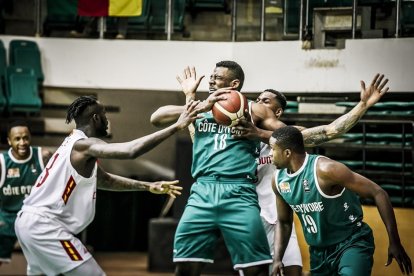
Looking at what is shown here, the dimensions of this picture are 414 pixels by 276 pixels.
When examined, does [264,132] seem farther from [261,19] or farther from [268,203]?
[261,19]

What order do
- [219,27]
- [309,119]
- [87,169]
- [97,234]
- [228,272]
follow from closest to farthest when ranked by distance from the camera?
[87,169] < [309,119] < [228,272] < [219,27] < [97,234]

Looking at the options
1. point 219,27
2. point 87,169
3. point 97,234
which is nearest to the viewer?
point 87,169

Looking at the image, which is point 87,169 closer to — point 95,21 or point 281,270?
point 281,270

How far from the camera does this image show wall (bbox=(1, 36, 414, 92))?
10402mm

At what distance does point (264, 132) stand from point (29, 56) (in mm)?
6873

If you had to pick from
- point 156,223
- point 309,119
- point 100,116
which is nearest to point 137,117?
point 156,223

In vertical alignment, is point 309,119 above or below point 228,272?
above

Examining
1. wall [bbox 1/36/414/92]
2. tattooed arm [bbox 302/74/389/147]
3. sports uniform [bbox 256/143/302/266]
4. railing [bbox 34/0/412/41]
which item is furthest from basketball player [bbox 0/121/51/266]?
tattooed arm [bbox 302/74/389/147]

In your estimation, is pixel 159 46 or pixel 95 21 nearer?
pixel 159 46

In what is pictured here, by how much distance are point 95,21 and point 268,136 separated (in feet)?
23.7

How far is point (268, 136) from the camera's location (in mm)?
6289

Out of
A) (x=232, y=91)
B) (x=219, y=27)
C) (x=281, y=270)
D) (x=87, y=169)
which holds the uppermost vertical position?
(x=219, y=27)

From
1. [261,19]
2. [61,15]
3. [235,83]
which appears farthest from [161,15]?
[235,83]

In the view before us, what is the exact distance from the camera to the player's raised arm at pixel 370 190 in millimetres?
5750
